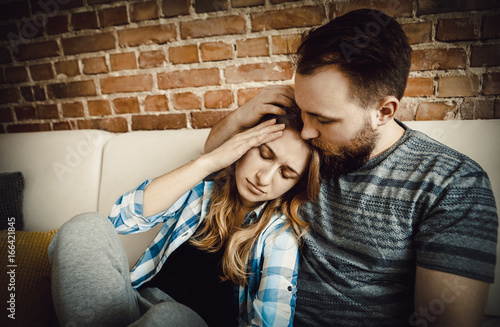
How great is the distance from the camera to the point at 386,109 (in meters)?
0.79

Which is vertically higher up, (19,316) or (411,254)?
(411,254)

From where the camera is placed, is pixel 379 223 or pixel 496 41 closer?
pixel 379 223

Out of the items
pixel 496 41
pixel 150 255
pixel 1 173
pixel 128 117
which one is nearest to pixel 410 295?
pixel 150 255

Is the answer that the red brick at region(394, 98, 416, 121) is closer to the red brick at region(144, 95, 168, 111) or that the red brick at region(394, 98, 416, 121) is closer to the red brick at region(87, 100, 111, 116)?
the red brick at region(144, 95, 168, 111)

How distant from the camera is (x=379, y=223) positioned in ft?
2.43

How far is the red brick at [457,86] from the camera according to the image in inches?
42.7

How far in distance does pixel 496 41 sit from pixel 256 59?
2.98 feet

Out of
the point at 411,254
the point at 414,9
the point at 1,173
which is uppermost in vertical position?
the point at 414,9

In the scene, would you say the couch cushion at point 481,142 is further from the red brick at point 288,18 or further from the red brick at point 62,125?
the red brick at point 62,125

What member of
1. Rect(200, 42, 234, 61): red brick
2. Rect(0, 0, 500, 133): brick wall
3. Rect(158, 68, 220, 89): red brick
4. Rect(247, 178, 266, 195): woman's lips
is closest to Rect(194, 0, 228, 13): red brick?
Rect(0, 0, 500, 133): brick wall

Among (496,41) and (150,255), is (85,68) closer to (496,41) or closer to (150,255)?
(150,255)

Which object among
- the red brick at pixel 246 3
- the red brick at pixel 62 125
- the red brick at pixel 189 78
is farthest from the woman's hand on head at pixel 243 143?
the red brick at pixel 62 125

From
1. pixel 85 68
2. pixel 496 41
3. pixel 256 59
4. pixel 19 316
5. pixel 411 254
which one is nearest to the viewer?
pixel 411 254

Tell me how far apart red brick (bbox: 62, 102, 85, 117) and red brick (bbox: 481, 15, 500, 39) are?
6.13 ft
